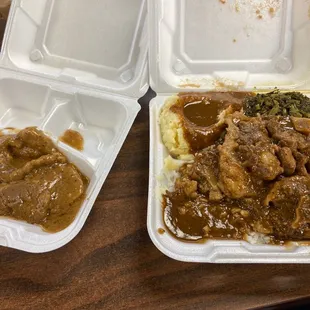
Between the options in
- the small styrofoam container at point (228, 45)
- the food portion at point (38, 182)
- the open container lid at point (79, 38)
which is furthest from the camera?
the open container lid at point (79, 38)

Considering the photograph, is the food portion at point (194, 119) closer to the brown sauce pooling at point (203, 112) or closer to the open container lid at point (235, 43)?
the brown sauce pooling at point (203, 112)

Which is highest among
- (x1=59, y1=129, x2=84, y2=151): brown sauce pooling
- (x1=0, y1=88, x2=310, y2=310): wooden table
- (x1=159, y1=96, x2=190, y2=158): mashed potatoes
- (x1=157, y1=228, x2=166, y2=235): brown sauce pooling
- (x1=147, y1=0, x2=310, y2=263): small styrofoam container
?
(x1=147, y1=0, x2=310, y2=263): small styrofoam container

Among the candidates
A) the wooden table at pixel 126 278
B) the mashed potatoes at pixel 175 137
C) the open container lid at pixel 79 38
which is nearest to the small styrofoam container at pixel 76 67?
the open container lid at pixel 79 38

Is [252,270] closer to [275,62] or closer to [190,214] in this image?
[190,214]

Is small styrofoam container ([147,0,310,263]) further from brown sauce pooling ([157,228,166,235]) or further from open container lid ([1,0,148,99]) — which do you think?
brown sauce pooling ([157,228,166,235])

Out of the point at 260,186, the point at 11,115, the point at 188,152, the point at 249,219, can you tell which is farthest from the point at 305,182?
the point at 11,115

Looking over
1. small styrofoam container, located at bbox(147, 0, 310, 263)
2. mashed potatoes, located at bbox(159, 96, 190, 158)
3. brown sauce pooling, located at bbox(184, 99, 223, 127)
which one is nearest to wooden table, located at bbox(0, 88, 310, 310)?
mashed potatoes, located at bbox(159, 96, 190, 158)

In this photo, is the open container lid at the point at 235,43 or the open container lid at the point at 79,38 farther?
the open container lid at the point at 79,38
